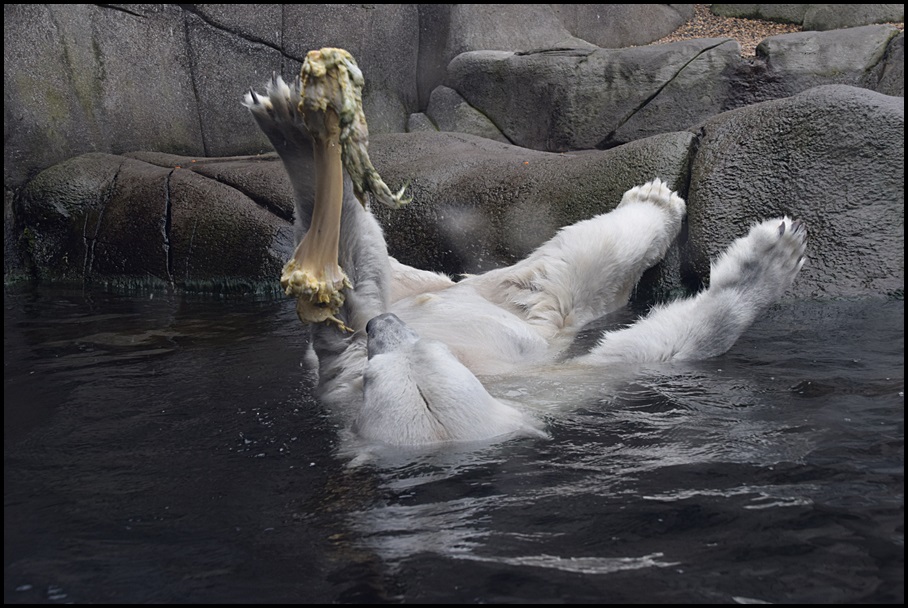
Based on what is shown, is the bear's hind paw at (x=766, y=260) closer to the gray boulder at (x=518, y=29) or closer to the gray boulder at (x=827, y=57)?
the gray boulder at (x=827, y=57)

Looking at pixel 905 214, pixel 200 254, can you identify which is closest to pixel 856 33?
pixel 905 214

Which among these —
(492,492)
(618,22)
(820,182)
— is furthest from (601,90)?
(492,492)

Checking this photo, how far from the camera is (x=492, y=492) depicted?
2.29 meters

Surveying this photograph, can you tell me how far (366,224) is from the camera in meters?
3.54


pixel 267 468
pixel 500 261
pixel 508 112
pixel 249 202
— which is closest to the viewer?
pixel 267 468

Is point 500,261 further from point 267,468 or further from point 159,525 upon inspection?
point 159,525

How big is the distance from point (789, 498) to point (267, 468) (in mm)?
1522

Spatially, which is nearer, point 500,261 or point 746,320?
point 746,320

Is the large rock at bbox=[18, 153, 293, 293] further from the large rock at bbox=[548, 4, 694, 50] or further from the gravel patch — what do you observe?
the gravel patch

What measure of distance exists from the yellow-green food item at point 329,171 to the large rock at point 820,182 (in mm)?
2667

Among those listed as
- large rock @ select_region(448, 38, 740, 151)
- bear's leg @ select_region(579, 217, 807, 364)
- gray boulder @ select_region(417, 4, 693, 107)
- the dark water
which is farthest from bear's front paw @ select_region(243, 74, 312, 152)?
gray boulder @ select_region(417, 4, 693, 107)

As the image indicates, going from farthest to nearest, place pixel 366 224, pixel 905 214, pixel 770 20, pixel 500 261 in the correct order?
pixel 770 20
pixel 500 261
pixel 905 214
pixel 366 224

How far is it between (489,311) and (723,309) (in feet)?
3.49

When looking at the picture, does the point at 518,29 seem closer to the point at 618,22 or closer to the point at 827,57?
the point at 618,22
